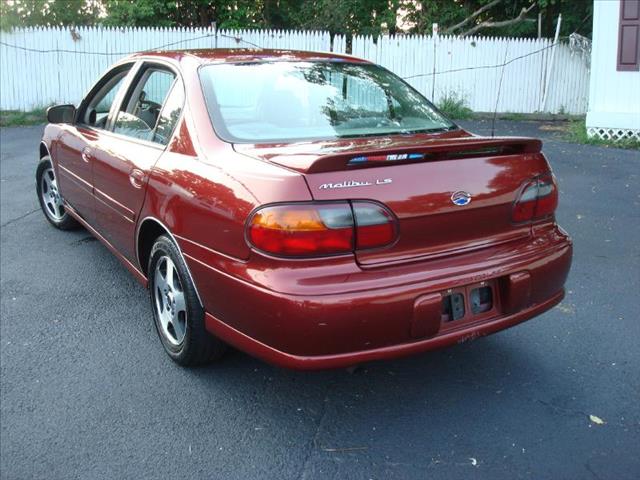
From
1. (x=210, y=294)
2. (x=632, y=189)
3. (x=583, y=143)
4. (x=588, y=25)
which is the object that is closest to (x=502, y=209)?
(x=210, y=294)

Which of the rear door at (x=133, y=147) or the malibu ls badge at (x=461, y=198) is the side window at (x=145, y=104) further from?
the malibu ls badge at (x=461, y=198)

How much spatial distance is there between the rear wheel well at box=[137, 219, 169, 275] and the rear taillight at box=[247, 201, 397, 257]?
1029mm

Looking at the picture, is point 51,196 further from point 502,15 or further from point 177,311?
point 502,15

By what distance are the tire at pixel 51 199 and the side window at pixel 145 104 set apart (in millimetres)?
1894

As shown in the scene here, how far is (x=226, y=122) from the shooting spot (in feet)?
10.9

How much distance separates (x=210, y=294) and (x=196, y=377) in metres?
0.65

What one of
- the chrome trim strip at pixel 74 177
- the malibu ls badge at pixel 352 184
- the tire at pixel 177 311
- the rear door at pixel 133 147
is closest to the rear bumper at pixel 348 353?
the tire at pixel 177 311

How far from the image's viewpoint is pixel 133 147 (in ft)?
12.8

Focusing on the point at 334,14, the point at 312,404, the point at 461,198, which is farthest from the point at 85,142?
the point at 334,14

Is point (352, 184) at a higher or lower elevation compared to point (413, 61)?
lower

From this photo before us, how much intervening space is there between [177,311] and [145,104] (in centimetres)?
136

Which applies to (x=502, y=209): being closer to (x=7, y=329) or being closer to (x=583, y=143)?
(x=7, y=329)

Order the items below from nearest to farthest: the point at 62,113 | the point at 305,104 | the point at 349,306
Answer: the point at 349,306
the point at 305,104
the point at 62,113

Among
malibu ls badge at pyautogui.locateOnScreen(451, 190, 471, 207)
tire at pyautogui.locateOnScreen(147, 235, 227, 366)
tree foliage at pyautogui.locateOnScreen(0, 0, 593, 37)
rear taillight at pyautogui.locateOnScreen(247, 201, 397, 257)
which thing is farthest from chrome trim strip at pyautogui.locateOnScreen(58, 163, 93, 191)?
tree foliage at pyautogui.locateOnScreen(0, 0, 593, 37)
